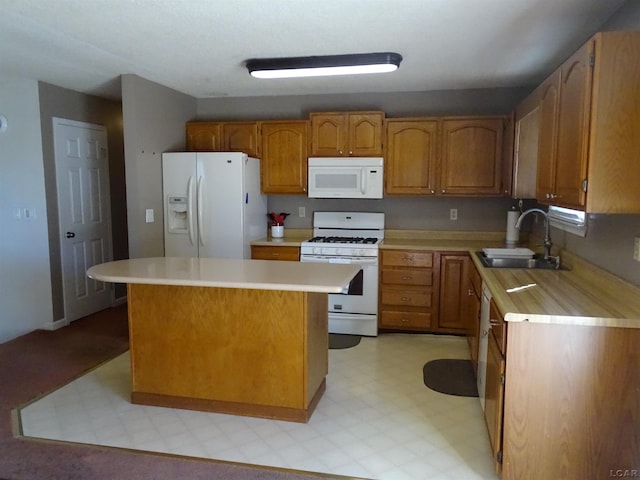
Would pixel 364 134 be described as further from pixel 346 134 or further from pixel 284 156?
pixel 284 156

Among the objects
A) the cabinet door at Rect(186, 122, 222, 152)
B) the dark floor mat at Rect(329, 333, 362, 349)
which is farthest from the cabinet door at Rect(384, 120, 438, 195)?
the cabinet door at Rect(186, 122, 222, 152)

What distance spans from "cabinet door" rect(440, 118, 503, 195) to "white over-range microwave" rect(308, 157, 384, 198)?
63 cm

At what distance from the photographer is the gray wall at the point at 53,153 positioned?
4.32 m

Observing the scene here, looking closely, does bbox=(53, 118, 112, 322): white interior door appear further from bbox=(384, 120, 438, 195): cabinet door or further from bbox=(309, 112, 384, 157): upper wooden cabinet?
bbox=(384, 120, 438, 195): cabinet door

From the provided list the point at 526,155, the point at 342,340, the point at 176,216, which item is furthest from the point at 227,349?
the point at 526,155

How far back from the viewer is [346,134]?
4496 mm

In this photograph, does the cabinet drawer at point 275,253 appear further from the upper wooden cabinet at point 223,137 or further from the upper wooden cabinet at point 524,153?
the upper wooden cabinet at point 524,153

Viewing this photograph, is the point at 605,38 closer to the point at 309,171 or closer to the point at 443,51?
the point at 443,51

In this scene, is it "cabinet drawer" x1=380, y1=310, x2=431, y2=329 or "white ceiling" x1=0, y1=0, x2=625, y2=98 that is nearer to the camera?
"white ceiling" x1=0, y1=0, x2=625, y2=98

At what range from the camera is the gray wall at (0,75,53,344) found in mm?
4039

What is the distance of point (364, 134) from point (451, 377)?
2.37 meters

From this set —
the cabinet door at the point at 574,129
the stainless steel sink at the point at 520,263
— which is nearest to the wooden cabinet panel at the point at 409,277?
the stainless steel sink at the point at 520,263

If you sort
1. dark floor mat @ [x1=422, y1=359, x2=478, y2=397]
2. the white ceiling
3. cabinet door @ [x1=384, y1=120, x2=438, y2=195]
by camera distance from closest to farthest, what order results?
the white ceiling, dark floor mat @ [x1=422, y1=359, x2=478, y2=397], cabinet door @ [x1=384, y1=120, x2=438, y2=195]

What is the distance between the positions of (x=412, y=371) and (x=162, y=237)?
263 cm
